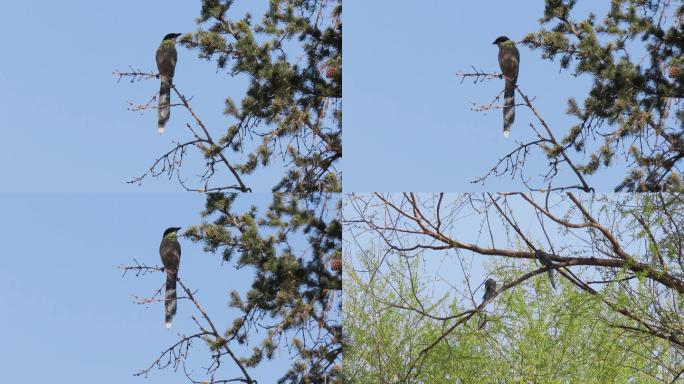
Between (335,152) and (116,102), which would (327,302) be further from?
(116,102)

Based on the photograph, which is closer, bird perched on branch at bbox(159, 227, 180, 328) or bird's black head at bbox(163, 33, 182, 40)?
bird perched on branch at bbox(159, 227, 180, 328)

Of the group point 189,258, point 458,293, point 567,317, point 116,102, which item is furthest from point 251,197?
point 567,317

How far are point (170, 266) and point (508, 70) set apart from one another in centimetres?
122

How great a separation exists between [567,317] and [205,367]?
3.81 ft

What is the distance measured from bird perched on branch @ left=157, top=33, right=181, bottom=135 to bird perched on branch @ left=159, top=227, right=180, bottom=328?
0.38 m

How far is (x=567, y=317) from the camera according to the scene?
308cm

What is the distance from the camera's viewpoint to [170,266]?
9.54 feet

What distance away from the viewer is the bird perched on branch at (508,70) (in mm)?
3037

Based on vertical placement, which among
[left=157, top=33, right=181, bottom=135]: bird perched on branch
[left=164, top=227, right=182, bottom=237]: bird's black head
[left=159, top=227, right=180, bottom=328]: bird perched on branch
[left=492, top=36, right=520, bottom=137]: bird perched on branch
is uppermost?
[left=157, top=33, right=181, bottom=135]: bird perched on branch

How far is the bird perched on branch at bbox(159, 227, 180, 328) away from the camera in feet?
9.46

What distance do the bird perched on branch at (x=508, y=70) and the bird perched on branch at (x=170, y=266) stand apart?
1094 mm

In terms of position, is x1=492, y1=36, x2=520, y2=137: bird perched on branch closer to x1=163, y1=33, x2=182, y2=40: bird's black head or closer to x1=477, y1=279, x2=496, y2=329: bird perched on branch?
x1=477, y1=279, x2=496, y2=329: bird perched on branch

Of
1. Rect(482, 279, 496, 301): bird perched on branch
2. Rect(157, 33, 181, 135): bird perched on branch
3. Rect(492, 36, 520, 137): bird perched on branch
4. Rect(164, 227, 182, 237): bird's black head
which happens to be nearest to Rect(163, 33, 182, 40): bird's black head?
Rect(157, 33, 181, 135): bird perched on branch

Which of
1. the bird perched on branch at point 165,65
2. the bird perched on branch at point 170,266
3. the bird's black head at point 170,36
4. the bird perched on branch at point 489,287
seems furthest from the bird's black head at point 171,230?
the bird perched on branch at point 489,287
